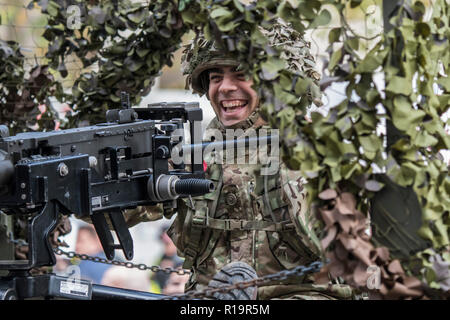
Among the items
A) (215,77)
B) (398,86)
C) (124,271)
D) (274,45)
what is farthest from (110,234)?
(124,271)

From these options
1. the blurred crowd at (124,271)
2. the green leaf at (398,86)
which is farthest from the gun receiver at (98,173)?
the blurred crowd at (124,271)

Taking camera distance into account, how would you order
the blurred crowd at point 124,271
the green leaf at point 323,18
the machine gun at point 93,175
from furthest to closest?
the blurred crowd at point 124,271, the machine gun at point 93,175, the green leaf at point 323,18

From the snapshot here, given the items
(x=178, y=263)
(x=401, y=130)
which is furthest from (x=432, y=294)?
(x=178, y=263)

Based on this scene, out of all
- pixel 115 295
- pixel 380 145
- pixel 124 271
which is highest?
pixel 380 145

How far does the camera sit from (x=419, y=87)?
2.32 m

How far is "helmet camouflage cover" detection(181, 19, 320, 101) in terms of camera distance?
360 cm

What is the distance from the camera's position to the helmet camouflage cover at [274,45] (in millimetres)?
3596

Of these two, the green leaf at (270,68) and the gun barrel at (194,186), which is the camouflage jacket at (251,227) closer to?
the gun barrel at (194,186)

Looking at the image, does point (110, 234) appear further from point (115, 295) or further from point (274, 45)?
point (274, 45)

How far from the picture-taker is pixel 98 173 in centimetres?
304

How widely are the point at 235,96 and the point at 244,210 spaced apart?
1.76ft

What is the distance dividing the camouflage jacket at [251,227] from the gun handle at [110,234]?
0.41 metres

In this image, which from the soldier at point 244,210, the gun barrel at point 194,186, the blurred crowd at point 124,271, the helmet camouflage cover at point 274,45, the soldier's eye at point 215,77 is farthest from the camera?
the blurred crowd at point 124,271
